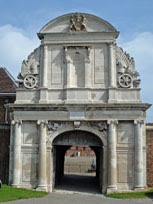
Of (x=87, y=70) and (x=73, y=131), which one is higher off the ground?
(x=87, y=70)

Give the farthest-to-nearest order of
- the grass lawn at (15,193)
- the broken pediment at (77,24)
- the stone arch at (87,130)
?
the broken pediment at (77,24) → the stone arch at (87,130) → the grass lawn at (15,193)

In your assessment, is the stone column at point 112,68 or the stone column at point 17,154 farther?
the stone column at point 112,68

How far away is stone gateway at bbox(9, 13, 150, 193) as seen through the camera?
18578 millimetres

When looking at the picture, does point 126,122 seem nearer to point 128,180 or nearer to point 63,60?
point 128,180

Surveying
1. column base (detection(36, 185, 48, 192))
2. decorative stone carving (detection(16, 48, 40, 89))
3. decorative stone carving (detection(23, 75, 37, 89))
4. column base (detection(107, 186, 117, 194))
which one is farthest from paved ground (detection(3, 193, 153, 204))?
decorative stone carving (detection(16, 48, 40, 89))

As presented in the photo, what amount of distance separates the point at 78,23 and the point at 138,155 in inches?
361

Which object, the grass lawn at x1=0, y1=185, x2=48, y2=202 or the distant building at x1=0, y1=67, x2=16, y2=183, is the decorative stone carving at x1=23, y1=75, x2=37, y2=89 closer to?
the distant building at x1=0, y1=67, x2=16, y2=183

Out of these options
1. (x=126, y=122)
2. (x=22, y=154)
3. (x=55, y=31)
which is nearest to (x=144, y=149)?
(x=126, y=122)

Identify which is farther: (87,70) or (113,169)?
(87,70)

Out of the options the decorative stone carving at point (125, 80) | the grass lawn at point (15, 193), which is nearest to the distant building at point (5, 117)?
the grass lawn at point (15, 193)

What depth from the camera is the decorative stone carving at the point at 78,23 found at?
19.9 m

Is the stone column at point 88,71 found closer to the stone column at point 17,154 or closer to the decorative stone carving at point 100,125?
the decorative stone carving at point 100,125

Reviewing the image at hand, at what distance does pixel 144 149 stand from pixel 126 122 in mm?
1951

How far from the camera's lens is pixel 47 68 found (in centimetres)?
1978
